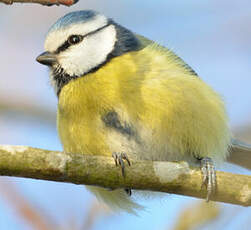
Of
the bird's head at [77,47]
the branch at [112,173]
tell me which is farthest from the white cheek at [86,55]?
the branch at [112,173]

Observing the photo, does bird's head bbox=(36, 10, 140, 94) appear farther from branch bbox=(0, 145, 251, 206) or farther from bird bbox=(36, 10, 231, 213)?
branch bbox=(0, 145, 251, 206)

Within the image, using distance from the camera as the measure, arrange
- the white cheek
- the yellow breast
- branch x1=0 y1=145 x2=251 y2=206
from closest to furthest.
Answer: branch x1=0 y1=145 x2=251 y2=206
the yellow breast
the white cheek

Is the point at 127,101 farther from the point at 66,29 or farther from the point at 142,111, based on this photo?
the point at 66,29

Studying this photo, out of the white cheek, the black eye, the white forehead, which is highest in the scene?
the white forehead

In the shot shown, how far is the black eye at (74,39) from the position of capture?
2.51 meters

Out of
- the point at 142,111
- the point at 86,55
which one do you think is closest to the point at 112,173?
the point at 142,111

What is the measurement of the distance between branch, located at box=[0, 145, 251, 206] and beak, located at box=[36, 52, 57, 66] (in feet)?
2.79

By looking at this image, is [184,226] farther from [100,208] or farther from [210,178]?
[100,208]

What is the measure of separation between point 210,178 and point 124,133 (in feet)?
1.77

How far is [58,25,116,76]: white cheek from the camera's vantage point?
245 cm

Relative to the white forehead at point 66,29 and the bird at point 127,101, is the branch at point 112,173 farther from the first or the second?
the white forehead at point 66,29

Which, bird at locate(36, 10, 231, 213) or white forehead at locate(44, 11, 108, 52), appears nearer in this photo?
bird at locate(36, 10, 231, 213)

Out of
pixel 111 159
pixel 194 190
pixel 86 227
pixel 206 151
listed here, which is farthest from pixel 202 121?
pixel 86 227

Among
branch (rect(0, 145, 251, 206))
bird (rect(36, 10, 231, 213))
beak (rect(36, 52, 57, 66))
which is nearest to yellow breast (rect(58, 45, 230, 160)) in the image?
bird (rect(36, 10, 231, 213))
